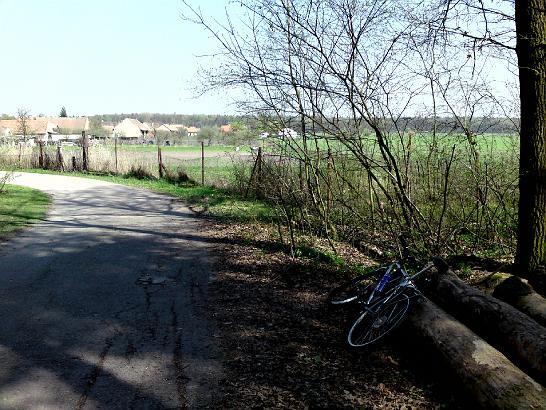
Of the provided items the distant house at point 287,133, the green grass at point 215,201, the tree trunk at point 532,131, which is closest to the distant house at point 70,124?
the green grass at point 215,201

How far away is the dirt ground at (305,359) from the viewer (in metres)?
4.27

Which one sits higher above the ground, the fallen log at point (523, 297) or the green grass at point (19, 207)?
the fallen log at point (523, 297)

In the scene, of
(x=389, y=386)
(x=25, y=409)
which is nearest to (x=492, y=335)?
(x=389, y=386)

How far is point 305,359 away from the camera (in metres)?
5.03

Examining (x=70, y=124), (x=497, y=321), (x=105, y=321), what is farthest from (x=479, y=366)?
(x=70, y=124)

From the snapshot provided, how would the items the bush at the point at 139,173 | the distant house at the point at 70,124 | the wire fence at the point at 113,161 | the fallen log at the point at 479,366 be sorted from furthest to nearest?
the distant house at the point at 70,124 → the bush at the point at 139,173 → the wire fence at the point at 113,161 → the fallen log at the point at 479,366

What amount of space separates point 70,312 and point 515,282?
5322 millimetres

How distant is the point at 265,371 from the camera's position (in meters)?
4.74

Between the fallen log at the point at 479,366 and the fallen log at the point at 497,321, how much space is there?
29cm

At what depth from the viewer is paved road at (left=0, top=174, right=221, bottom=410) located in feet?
14.0

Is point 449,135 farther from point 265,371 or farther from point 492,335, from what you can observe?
point 265,371

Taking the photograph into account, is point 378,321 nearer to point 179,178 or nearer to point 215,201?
point 215,201

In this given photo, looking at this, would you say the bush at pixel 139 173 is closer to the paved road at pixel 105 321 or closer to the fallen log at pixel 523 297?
the paved road at pixel 105 321

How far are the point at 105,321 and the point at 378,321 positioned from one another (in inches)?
124
